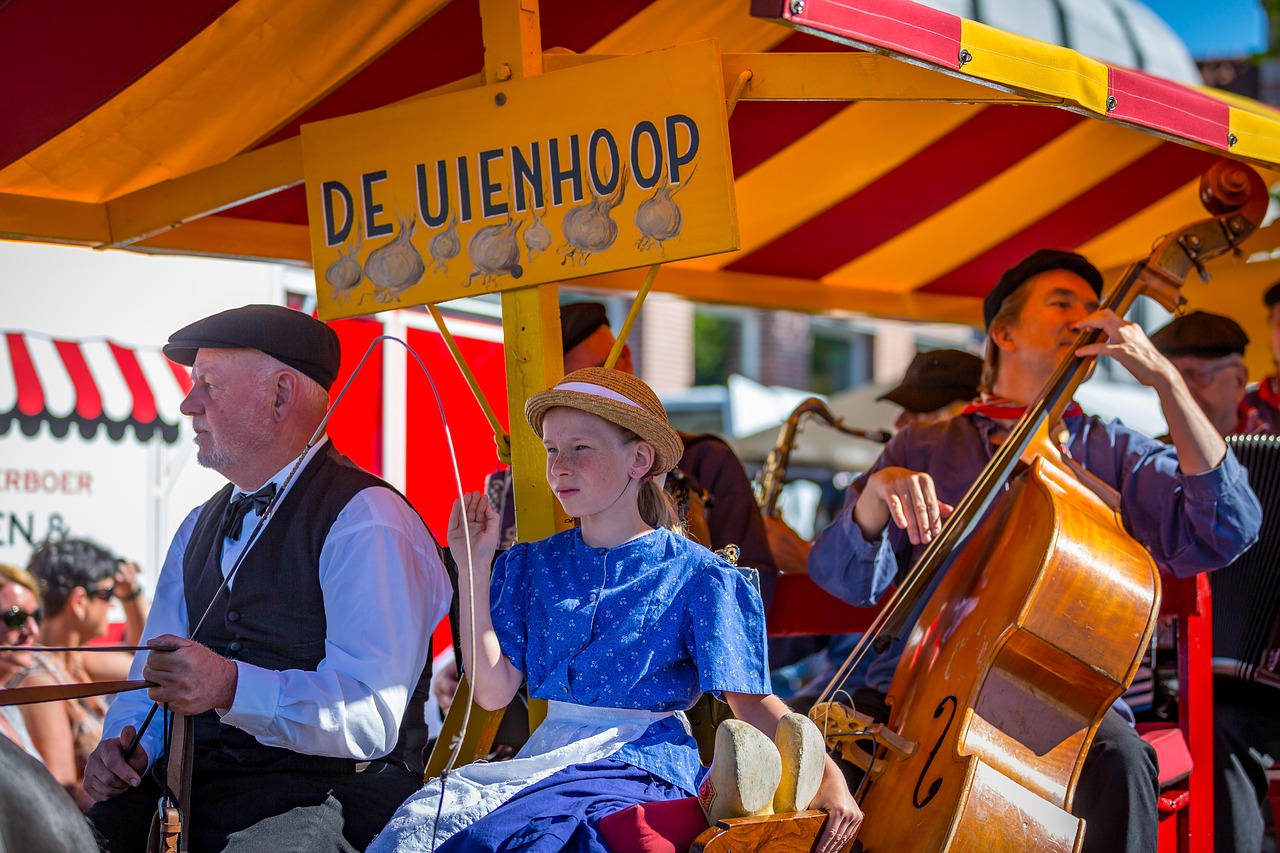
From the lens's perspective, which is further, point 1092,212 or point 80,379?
point 80,379

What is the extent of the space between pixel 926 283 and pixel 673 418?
7899mm

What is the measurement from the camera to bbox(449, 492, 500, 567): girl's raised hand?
2662mm

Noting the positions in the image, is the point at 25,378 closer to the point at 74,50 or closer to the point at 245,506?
the point at 74,50

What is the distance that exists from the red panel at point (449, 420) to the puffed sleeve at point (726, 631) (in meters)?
2.90

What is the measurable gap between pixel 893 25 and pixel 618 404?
91cm

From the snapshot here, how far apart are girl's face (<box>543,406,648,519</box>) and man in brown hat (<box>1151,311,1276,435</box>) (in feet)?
8.86

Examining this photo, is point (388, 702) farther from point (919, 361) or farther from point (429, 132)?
point (919, 361)

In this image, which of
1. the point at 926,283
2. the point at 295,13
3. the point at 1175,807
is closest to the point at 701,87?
the point at 295,13

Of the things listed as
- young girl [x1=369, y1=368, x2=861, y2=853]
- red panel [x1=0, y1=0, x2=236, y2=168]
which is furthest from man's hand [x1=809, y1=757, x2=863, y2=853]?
red panel [x1=0, y1=0, x2=236, y2=168]

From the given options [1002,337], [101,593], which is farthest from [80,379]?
[1002,337]

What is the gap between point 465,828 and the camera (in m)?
2.39

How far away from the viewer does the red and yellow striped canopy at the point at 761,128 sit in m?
2.81

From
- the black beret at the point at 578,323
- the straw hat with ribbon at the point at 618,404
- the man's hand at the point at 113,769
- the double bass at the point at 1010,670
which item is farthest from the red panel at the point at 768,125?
the man's hand at the point at 113,769

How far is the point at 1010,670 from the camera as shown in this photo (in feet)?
8.93
